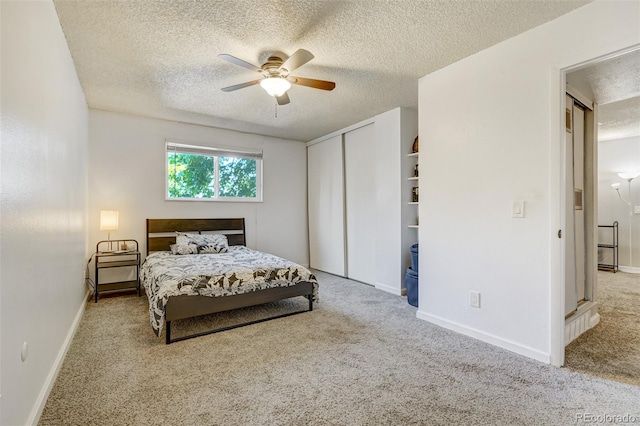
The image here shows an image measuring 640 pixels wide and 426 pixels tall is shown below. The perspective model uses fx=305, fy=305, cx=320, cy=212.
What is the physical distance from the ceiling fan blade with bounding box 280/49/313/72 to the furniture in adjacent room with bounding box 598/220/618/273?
20.8 ft

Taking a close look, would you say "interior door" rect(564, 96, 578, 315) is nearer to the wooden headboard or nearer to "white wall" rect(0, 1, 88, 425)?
"white wall" rect(0, 1, 88, 425)

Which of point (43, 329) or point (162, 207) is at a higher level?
point (162, 207)

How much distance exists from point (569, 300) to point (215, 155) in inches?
191

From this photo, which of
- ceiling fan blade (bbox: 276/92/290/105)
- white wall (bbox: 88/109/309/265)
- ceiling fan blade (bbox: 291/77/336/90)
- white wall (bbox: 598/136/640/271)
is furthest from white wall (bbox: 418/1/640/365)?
white wall (bbox: 598/136/640/271)

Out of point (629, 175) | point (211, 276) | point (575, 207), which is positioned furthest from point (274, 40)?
point (629, 175)

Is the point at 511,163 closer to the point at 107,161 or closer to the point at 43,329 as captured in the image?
the point at 43,329

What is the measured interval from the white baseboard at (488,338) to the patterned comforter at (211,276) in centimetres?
125

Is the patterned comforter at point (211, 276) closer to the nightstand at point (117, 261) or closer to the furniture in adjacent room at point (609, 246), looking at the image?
the nightstand at point (117, 261)

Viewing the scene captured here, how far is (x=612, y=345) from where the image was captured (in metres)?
2.46

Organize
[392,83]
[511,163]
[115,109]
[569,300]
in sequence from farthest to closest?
[115,109], [392,83], [569,300], [511,163]

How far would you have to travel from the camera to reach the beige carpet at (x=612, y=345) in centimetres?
209

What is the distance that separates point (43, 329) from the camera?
1.78 m

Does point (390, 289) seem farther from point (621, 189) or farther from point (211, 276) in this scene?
point (621, 189)

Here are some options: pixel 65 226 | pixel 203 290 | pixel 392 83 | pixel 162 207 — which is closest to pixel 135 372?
pixel 203 290
